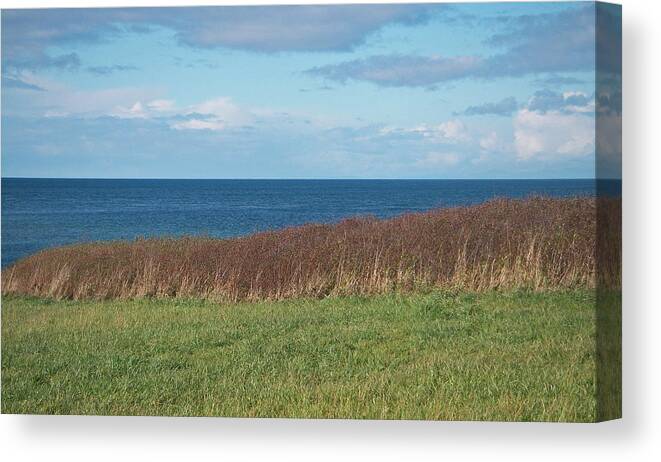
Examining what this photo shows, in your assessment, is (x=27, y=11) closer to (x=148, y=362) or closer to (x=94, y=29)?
(x=94, y=29)

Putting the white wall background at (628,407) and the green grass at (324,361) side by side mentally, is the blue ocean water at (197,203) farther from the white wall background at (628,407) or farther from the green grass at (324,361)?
the green grass at (324,361)

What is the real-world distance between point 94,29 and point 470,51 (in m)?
3.16

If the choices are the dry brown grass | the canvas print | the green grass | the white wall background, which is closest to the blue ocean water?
the canvas print

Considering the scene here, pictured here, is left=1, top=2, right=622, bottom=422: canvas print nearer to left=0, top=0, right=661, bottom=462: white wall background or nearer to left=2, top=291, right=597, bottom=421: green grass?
left=2, top=291, right=597, bottom=421: green grass

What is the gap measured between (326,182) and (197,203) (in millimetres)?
1784

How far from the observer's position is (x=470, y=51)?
681cm

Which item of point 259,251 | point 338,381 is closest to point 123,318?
point 259,251

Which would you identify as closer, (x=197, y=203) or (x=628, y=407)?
(x=628, y=407)

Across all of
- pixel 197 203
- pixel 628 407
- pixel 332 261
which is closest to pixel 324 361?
pixel 332 261

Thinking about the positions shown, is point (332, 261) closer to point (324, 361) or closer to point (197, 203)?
point (197, 203)

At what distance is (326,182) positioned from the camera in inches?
326

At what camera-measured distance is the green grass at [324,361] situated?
659 centimetres

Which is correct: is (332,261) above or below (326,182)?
below

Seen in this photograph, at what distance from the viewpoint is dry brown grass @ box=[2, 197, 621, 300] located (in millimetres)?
7590
